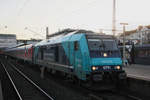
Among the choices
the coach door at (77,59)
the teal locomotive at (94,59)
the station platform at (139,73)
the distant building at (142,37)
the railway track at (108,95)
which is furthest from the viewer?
the distant building at (142,37)

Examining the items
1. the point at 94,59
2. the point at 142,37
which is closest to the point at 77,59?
the point at 94,59

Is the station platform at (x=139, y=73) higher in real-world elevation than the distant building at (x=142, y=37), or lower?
lower

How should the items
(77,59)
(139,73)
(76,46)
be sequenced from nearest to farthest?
(77,59) → (76,46) → (139,73)

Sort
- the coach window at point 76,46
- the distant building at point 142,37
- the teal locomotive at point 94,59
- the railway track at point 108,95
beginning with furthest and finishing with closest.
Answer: the distant building at point 142,37 < the coach window at point 76,46 < the teal locomotive at point 94,59 < the railway track at point 108,95

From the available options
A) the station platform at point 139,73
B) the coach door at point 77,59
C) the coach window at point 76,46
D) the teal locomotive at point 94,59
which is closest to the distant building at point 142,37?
the station platform at point 139,73

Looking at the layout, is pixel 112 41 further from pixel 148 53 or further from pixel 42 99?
pixel 148 53

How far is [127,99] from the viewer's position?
30.1 ft

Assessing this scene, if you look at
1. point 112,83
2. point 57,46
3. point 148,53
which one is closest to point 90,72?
point 112,83

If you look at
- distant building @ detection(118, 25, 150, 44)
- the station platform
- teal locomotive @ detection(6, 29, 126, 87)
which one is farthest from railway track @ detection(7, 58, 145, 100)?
distant building @ detection(118, 25, 150, 44)

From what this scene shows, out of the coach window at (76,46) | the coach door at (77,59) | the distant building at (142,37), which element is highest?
the distant building at (142,37)

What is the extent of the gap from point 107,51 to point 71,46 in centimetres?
220

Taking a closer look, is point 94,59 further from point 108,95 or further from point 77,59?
point 108,95

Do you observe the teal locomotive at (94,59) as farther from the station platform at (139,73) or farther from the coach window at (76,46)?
the station platform at (139,73)

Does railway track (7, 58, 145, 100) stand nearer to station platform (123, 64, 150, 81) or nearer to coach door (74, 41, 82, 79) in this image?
coach door (74, 41, 82, 79)
